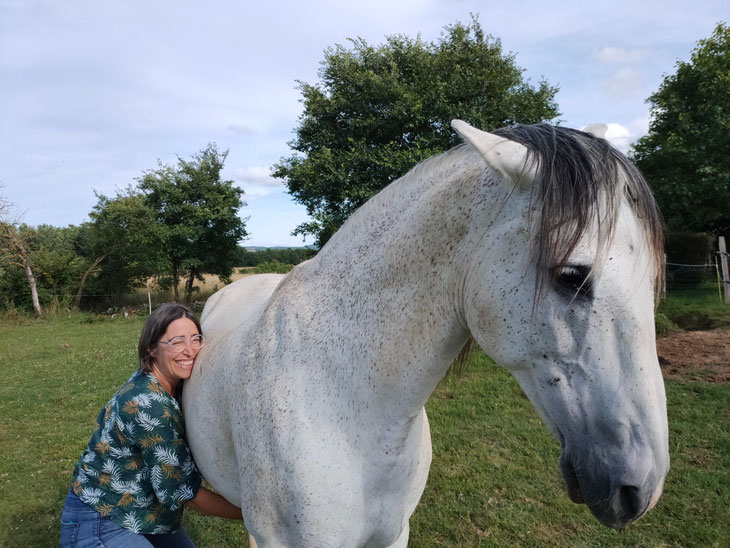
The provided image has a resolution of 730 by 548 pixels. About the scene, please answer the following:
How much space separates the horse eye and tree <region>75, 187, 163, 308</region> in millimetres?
20589

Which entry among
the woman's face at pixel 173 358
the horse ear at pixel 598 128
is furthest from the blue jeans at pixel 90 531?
the horse ear at pixel 598 128

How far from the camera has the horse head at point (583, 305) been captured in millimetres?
986

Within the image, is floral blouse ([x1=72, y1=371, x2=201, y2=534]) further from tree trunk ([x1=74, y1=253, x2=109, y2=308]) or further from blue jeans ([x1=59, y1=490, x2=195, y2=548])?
tree trunk ([x1=74, y1=253, x2=109, y2=308])

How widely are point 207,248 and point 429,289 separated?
20.4 m

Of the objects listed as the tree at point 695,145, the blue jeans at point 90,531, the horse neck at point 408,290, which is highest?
the tree at point 695,145

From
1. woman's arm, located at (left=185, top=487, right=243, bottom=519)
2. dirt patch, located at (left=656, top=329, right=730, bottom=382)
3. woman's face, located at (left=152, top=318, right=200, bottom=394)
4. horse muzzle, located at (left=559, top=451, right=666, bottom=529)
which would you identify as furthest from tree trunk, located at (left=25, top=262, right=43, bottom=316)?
horse muzzle, located at (left=559, top=451, right=666, bottom=529)

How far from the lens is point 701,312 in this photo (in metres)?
9.75

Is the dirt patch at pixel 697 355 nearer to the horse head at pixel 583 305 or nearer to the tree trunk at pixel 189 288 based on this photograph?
the horse head at pixel 583 305

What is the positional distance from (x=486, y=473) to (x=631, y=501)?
3.62m

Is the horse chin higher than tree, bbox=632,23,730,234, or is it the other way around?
tree, bbox=632,23,730,234

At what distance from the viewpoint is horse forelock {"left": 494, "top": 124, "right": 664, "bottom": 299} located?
1007 mm

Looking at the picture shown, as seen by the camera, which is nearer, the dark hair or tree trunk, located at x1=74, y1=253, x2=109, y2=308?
the dark hair

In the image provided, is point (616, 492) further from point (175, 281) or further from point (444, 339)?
point (175, 281)

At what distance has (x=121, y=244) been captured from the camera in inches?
803
